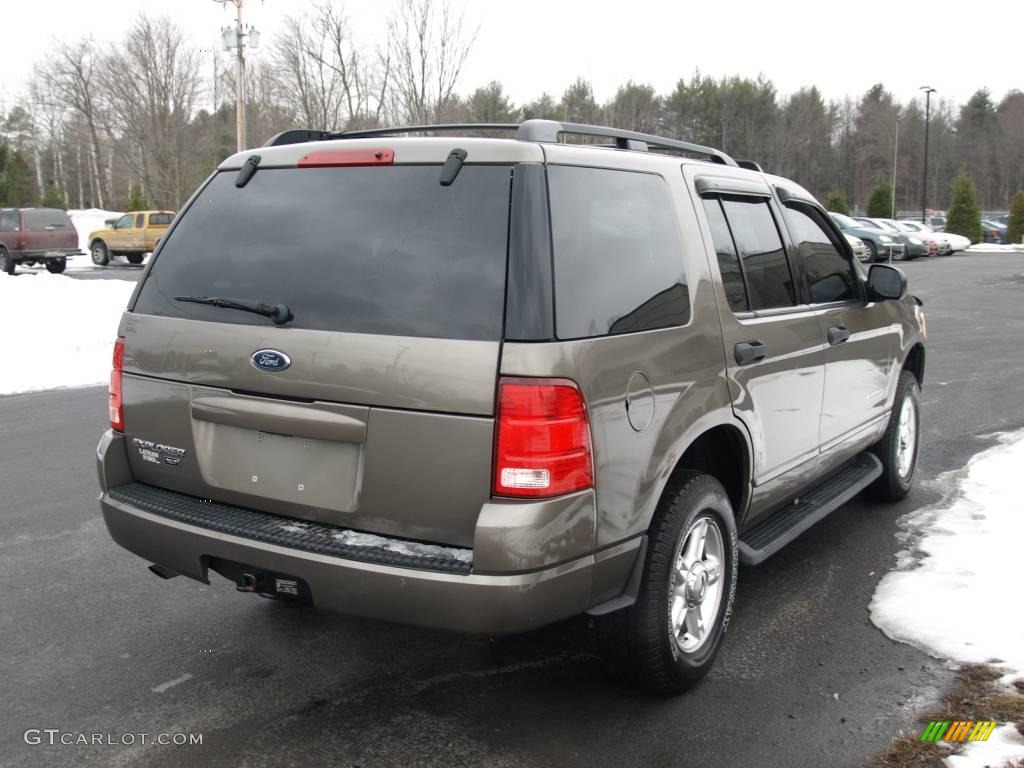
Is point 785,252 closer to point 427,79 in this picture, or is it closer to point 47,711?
point 47,711

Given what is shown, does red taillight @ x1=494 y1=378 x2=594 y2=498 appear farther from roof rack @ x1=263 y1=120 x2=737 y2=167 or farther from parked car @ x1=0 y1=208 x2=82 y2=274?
parked car @ x1=0 y1=208 x2=82 y2=274

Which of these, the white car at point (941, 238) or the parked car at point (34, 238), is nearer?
the parked car at point (34, 238)

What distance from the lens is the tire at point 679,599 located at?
10.2 feet

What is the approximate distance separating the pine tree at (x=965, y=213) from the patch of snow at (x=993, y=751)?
49.5 meters

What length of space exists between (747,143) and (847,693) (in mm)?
75722

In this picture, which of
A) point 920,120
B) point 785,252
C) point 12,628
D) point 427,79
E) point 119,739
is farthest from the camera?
point 920,120

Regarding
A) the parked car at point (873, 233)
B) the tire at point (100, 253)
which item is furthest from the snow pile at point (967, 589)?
the tire at point (100, 253)

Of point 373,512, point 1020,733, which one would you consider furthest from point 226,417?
point 1020,733

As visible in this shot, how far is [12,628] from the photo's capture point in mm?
3865

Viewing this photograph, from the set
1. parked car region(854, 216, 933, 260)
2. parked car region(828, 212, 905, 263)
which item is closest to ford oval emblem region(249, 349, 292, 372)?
parked car region(828, 212, 905, 263)

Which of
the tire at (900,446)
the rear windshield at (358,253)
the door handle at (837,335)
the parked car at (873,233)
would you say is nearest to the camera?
the rear windshield at (358,253)

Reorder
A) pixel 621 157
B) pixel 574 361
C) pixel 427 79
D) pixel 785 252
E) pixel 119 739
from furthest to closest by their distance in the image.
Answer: pixel 427 79 < pixel 785 252 < pixel 621 157 < pixel 119 739 < pixel 574 361

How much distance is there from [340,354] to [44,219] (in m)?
29.0

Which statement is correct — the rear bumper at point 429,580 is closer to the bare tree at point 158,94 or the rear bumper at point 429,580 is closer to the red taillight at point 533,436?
the red taillight at point 533,436
